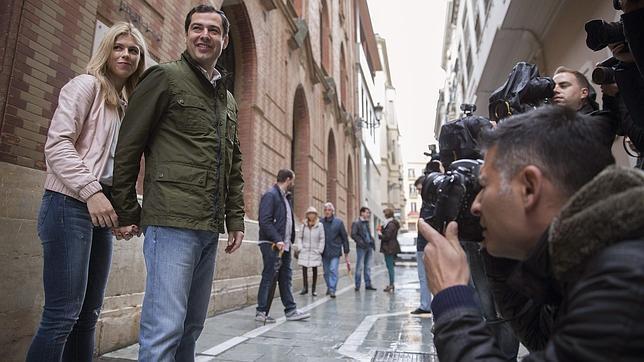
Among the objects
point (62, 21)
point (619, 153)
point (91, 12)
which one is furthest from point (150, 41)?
point (619, 153)

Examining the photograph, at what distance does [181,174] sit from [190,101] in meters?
0.39

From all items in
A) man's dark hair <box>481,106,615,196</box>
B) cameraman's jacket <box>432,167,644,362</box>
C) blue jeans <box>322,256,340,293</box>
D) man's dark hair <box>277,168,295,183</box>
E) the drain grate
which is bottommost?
the drain grate

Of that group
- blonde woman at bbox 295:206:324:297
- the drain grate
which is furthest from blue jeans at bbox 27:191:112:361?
blonde woman at bbox 295:206:324:297

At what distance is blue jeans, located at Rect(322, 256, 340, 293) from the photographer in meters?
8.98

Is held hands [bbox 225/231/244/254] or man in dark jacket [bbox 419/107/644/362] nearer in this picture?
man in dark jacket [bbox 419/107/644/362]

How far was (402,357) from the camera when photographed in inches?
151

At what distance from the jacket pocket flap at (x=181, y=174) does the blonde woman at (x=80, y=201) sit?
0.28 metres

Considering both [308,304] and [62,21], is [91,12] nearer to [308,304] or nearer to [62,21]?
[62,21]

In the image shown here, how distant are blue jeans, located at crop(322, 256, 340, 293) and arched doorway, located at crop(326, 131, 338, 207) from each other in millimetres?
7693

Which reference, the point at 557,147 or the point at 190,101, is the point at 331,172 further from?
the point at 557,147

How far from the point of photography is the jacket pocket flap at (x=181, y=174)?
201cm

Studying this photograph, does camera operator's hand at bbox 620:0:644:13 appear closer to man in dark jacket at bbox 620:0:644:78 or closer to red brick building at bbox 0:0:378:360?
man in dark jacket at bbox 620:0:644:78

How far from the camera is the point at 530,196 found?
3.63 ft

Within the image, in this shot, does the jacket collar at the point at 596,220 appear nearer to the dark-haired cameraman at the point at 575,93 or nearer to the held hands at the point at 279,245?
the dark-haired cameraman at the point at 575,93
